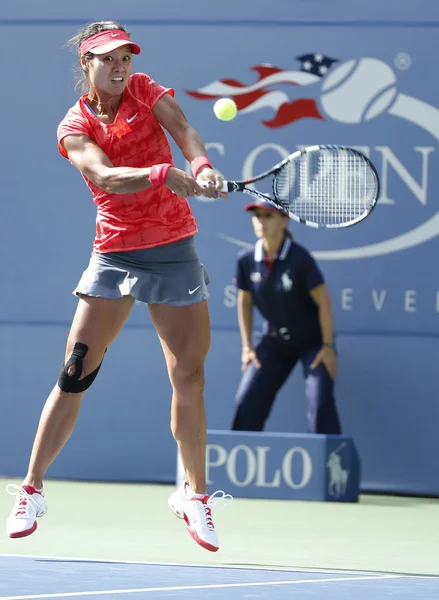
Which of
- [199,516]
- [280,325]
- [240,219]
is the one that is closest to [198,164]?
[199,516]

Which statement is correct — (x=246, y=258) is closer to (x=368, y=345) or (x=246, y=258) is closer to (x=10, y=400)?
(x=368, y=345)

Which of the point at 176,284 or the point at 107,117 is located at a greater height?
the point at 107,117

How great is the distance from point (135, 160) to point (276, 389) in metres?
2.64

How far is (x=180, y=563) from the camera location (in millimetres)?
4508

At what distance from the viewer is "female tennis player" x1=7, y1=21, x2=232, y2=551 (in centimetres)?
421

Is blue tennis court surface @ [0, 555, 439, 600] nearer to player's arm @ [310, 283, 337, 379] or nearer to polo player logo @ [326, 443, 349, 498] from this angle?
polo player logo @ [326, 443, 349, 498]

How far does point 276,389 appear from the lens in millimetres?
6676

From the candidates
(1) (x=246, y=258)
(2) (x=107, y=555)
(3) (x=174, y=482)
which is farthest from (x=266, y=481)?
(2) (x=107, y=555)

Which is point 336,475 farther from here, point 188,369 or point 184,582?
point 184,582

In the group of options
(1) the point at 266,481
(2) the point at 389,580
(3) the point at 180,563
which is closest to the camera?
(2) the point at 389,580

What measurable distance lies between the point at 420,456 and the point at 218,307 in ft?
4.30

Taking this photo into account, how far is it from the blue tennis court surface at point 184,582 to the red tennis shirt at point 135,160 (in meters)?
1.06

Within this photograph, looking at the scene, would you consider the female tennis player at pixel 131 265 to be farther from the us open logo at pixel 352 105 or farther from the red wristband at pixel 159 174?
the us open logo at pixel 352 105

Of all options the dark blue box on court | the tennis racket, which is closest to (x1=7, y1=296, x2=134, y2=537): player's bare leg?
the tennis racket
